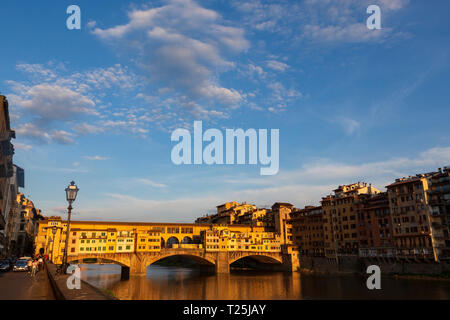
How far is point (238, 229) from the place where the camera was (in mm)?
113438

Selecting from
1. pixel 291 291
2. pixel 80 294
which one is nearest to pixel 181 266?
pixel 291 291

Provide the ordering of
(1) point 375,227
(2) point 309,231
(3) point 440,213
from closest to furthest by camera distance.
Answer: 1. (3) point 440,213
2. (1) point 375,227
3. (2) point 309,231

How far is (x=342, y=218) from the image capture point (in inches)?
3629

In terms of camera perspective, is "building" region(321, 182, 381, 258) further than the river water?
Yes

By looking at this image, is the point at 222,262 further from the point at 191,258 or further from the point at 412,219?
the point at 412,219

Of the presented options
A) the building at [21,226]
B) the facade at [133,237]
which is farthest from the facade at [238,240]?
the building at [21,226]

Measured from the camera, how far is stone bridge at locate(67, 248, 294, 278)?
→ 82.9 metres

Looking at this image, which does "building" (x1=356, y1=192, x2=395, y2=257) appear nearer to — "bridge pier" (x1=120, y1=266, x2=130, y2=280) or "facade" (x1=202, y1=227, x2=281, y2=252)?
"facade" (x1=202, y1=227, x2=281, y2=252)

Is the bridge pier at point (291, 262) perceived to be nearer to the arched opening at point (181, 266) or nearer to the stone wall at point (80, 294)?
the arched opening at point (181, 266)

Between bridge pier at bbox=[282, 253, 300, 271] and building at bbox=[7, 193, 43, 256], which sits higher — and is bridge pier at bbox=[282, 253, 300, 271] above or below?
below


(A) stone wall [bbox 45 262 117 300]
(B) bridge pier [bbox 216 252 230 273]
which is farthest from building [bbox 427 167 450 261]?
(A) stone wall [bbox 45 262 117 300]

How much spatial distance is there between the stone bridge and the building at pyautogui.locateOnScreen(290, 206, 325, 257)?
8.08 metres

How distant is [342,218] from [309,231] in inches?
590
